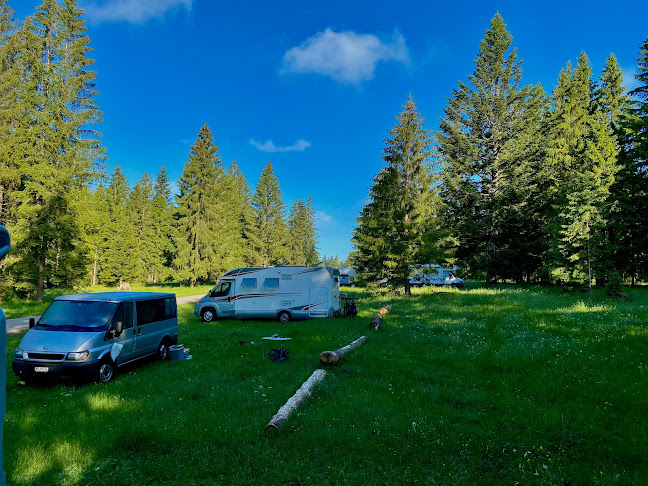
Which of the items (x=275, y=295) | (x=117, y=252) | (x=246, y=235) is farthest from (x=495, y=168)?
(x=117, y=252)

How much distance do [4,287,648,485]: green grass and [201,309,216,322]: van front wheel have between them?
833cm

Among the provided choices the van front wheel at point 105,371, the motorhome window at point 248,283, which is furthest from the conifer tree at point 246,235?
the van front wheel at point 105,371

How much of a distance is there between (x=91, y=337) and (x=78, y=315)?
113 centimetres

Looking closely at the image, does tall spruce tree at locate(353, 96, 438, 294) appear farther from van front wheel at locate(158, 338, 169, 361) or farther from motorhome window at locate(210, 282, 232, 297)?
van front wheel at locate(158, 338, 169, 361)

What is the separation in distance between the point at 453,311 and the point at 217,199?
34.2m

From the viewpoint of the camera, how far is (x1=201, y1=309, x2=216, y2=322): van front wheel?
64.1 feet

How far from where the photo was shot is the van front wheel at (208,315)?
19.5 meters

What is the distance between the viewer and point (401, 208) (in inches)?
1069

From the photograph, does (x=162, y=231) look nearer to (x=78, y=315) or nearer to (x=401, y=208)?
(x=401, y=208)

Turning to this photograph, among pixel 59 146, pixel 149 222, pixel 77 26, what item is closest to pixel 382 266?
pixel 59 146

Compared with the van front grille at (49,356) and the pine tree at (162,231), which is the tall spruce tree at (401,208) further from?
the pine tree at (162,231)

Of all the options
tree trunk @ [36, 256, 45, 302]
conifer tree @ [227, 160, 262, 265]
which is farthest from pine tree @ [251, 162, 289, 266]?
tree trunk @ [36, 256, 45, 302]

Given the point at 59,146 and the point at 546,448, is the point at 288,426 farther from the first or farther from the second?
the point at 59,146

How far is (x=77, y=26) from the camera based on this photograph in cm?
2406
